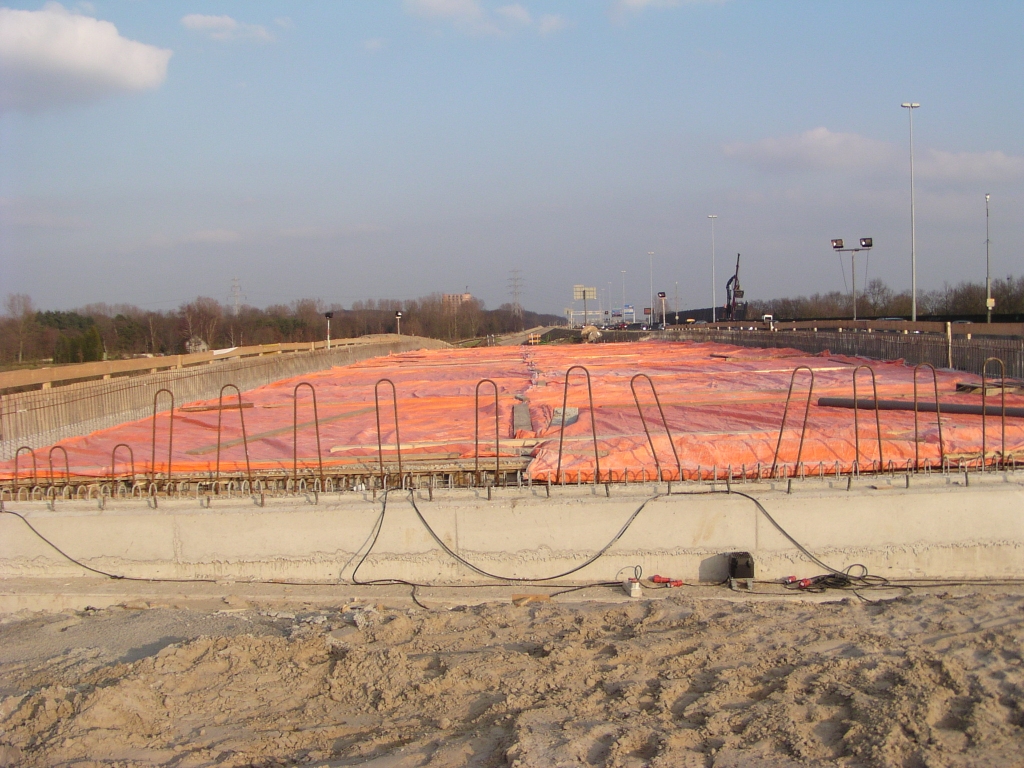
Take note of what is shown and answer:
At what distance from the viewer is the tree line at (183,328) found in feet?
73.9

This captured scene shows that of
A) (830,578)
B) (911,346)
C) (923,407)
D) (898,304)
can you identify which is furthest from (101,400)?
(898,304)

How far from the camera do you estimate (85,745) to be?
4.46m

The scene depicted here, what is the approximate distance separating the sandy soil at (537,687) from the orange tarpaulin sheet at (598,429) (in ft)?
6.61

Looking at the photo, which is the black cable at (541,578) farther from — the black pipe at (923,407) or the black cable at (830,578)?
the black pipe at (923,407)

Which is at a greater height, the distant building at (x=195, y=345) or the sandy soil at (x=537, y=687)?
the distant building at (x=195, y=345)

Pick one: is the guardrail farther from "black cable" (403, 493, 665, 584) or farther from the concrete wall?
"black cable" (403, 493, 665, 584)

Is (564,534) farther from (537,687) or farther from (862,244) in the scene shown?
(862,244)

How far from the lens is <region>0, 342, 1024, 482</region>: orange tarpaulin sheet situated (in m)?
8.41

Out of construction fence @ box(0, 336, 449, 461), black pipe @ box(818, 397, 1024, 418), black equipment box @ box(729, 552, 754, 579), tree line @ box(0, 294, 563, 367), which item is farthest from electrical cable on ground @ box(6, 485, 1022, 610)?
tree line @ box(0, 294, 563, 367)

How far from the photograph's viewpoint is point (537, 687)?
199 inches

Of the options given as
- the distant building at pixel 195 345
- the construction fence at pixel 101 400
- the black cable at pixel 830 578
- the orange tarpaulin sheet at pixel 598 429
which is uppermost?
the distant building at pixel 195 345

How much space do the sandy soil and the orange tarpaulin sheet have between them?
201 centimetres

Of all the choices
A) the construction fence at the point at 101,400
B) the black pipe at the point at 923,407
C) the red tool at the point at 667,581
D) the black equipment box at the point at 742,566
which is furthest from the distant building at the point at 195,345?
the black equipment box at the point at 742,566

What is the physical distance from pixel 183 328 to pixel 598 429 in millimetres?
34999
